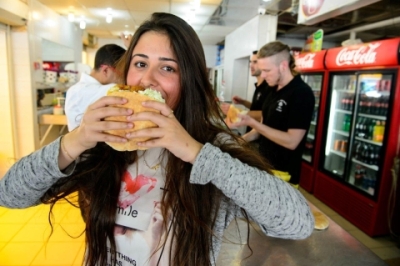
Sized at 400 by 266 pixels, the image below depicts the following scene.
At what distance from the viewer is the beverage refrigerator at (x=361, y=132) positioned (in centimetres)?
335

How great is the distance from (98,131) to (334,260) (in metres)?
1.17

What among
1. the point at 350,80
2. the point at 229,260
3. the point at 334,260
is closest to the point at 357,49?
the point at 350,80

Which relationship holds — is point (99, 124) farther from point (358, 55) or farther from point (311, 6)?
point (358, 55)

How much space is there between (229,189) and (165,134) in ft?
0.75

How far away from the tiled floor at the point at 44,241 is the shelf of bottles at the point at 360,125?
688mm

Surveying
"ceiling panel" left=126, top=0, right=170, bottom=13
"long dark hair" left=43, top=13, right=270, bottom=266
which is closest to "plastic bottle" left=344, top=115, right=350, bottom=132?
"ceiling panel" left=126, top=0, right=170, bottom=13

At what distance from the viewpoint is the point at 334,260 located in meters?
1.31

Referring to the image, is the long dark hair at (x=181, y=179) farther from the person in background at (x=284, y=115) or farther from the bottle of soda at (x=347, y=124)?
the bottle of soda at (x=347, y=124)

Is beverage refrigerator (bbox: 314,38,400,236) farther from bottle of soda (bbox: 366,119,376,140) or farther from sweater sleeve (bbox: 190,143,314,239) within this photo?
sweater sleeve (bbox: 190,143,314,239)

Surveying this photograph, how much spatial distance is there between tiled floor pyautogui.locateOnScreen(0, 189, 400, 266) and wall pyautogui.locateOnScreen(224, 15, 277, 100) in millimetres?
3775

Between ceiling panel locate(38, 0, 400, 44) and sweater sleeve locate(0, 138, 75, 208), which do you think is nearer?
sweater sleeve locate(0, 138, 75, 208)

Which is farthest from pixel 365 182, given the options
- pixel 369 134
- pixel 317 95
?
pixel 317 95

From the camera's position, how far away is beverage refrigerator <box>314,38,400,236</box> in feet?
11.0

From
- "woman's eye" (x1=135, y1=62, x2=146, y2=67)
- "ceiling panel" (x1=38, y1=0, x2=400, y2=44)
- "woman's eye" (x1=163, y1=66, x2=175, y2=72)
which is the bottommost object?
"woman's eye" (x1=163, y1=66, x2=175, y2=72)
